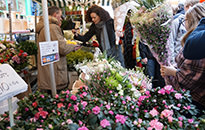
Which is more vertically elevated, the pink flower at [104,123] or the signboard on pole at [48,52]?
the signboard on pole at [48,52]

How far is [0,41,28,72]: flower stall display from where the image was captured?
7.43 ft

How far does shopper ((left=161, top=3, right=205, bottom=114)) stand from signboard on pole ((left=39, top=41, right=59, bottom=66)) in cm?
103

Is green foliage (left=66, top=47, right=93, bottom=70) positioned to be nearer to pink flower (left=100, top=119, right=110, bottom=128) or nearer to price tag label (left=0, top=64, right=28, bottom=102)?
price tag label (left=0, top=64, right=28, bottom=102)

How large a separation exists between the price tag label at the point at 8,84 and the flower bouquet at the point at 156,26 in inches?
44.1

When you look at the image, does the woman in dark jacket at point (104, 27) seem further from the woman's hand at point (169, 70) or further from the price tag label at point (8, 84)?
the price tag label at point (8, 84)

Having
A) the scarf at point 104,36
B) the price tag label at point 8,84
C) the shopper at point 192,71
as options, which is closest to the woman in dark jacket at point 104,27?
the scarf at point 104,36

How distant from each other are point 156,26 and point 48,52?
36.4 inches

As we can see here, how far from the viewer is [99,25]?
9.24 feet

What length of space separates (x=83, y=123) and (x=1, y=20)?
2647 mm

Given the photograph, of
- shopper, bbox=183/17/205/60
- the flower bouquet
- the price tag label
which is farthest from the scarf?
the price tag label

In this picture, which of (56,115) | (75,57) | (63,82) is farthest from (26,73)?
(56,115)

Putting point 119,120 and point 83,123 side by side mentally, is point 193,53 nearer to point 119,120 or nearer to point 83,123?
point 119,120

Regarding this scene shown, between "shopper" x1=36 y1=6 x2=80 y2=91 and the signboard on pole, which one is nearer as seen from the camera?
the signboard on pole

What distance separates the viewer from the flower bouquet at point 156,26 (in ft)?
4.99
